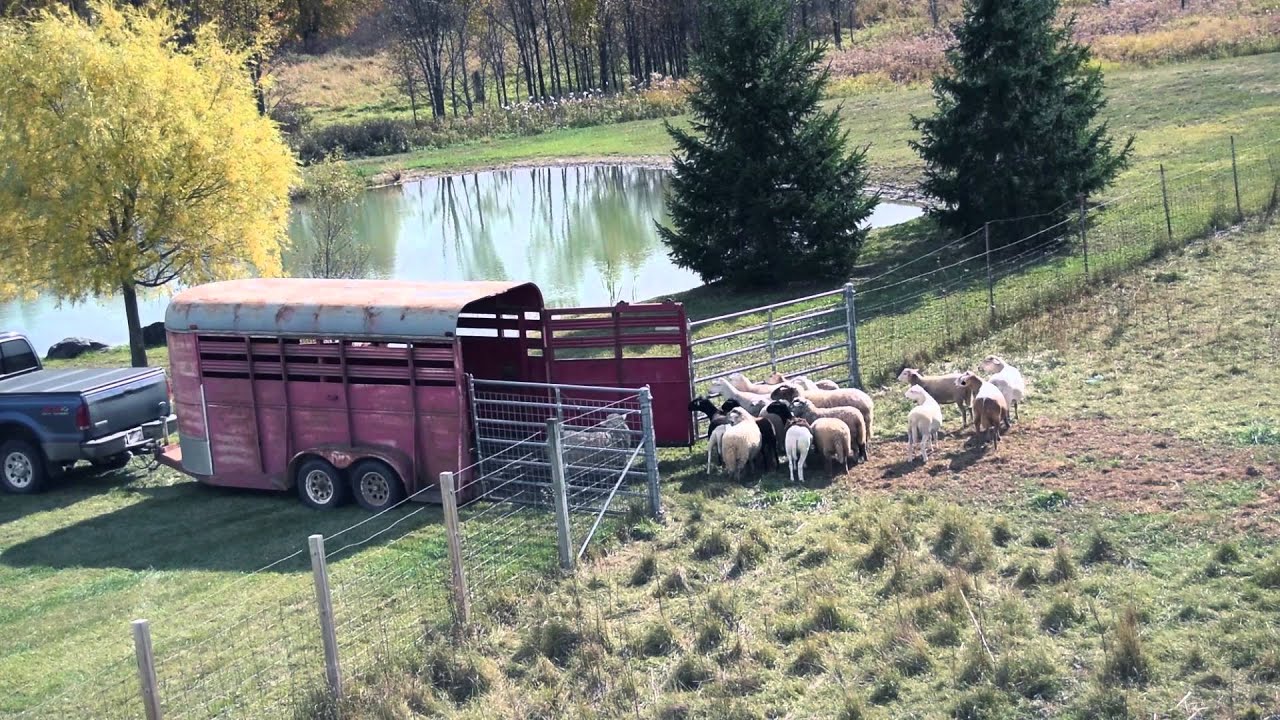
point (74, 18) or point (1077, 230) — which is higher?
point (74, 18)

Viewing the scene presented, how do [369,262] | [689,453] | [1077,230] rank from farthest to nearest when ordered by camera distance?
1. [369,262]
2. [1077,230]
3. [689,453]

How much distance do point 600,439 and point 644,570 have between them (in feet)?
9.88

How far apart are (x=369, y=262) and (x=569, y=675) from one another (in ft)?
97.8

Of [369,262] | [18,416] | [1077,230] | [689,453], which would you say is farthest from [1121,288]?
[369,262]

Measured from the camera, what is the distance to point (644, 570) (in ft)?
36.4

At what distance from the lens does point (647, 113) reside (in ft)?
223

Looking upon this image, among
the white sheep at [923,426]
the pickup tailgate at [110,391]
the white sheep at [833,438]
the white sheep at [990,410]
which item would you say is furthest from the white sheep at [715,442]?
the pickup tailgate at [110,391]

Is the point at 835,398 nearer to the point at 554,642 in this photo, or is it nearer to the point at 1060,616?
the point at 1060,616

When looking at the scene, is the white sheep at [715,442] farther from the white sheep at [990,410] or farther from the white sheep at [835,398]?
the white sheep at [990,410]

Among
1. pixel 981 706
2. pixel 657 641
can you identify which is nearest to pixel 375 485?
pixel 657 641

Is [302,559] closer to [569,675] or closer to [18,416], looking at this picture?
[569,675]

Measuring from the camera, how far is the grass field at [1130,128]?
3312 cm

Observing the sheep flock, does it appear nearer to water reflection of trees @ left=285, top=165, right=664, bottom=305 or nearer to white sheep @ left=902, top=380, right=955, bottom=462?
white sheep @ left=902, top=380, right=955, bottom=462

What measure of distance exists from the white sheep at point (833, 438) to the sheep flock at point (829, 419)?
0.01 m
